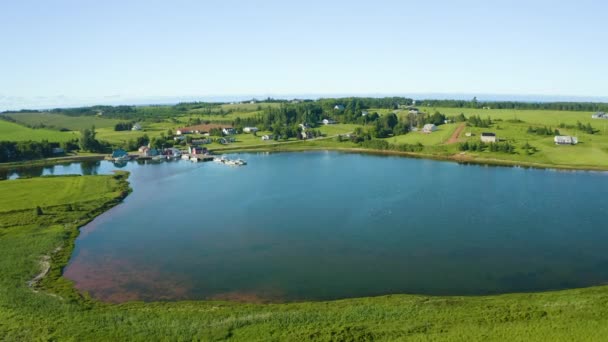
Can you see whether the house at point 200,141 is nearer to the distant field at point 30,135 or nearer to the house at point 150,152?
the house at point 150,152

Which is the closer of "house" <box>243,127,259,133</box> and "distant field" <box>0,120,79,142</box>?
"distant field" <box>0,120,79,142</box>

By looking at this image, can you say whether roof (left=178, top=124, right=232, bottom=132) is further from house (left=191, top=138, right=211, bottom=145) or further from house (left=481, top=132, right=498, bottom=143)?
house (left=481, top=132, right=498, bottom=143)

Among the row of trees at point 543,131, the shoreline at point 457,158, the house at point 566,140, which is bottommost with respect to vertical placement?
the shoreline at point 457,158

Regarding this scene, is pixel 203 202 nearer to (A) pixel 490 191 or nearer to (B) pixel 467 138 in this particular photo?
(A) pixel 490 191

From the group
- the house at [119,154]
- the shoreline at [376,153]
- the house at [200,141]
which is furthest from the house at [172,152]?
the house at [200,141]

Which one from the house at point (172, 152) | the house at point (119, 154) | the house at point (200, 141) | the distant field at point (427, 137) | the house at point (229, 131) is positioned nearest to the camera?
the house at point (119, 154)

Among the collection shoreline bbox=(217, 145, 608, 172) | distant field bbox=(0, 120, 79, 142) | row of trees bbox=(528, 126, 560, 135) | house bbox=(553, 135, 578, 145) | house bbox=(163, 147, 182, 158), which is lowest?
shoreline bbox=(217, 145, 608, 172)

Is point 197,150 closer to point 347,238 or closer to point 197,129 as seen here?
point 197,129

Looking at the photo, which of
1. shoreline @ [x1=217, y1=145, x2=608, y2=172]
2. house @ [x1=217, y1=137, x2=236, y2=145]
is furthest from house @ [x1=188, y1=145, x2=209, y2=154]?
house @ [x1=217, y1=137, x2=236, y2=145]
